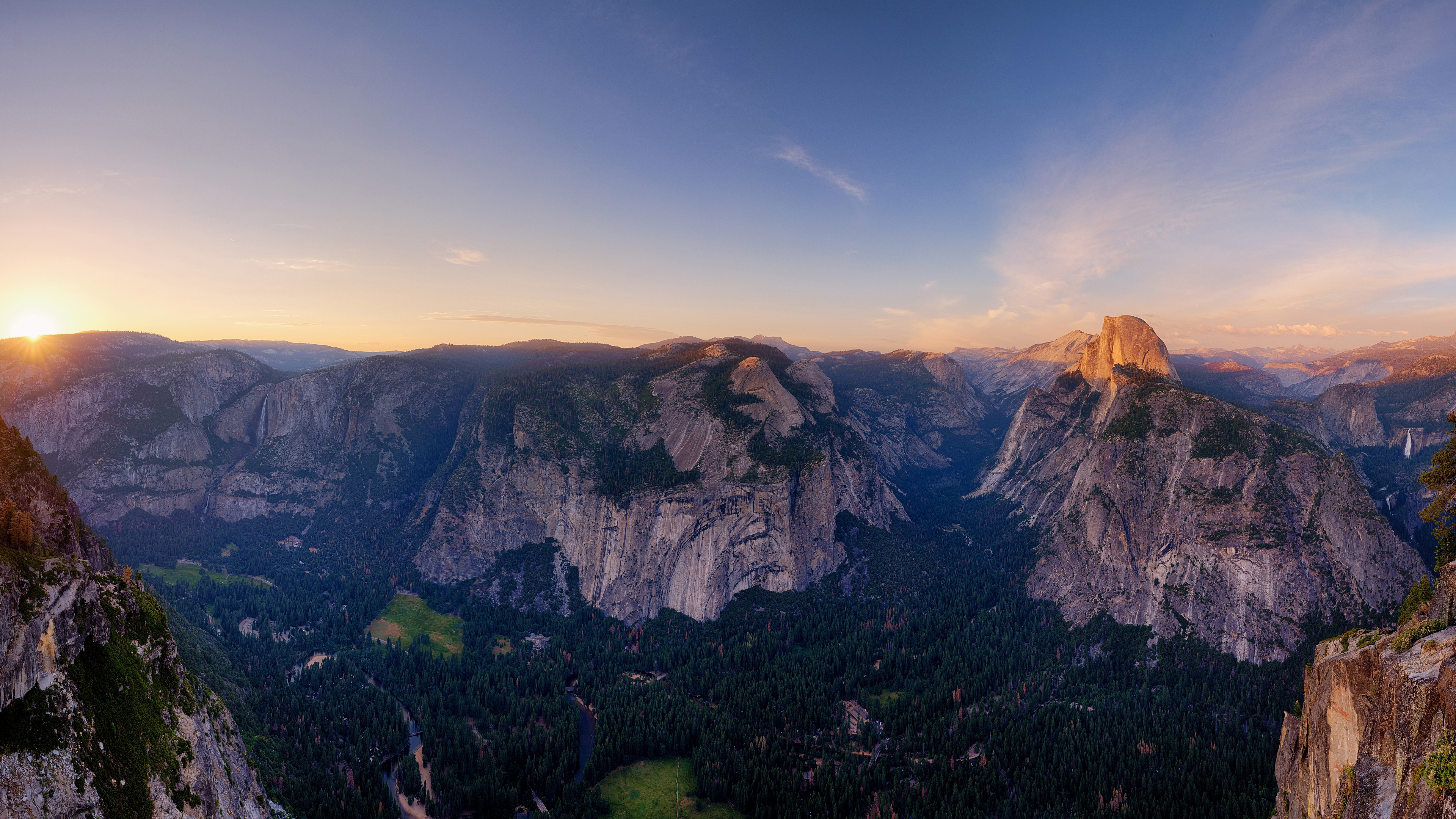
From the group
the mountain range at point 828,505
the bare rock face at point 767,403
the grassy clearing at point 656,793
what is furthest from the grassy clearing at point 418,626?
the bare rock face at point 767,403

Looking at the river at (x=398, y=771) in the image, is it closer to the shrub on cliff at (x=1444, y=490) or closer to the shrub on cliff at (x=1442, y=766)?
the shrub on cliff at (x=1442, y=766)

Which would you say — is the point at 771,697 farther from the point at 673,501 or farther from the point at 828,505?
the point at 828,505

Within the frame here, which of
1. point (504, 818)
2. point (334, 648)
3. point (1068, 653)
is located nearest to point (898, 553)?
point (1068, 653)

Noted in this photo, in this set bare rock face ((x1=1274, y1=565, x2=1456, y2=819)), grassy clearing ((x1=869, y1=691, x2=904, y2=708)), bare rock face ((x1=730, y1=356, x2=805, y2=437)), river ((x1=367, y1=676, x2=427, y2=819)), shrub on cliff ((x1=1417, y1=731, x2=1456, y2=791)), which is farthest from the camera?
bare rock face ((x1=730, y1=356, x2=805, y2=437))

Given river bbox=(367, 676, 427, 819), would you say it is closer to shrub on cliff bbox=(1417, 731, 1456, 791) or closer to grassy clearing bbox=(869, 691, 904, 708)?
grassy clearing bbox=(869, 691, 904, 708)

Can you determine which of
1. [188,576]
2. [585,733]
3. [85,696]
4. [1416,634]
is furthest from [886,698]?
[188,576]

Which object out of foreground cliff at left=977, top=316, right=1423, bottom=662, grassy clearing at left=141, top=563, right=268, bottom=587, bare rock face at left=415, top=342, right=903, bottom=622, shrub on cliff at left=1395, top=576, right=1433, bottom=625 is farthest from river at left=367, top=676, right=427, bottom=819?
foreground cliff at left=977, top=316, right=1423, bottom=662
